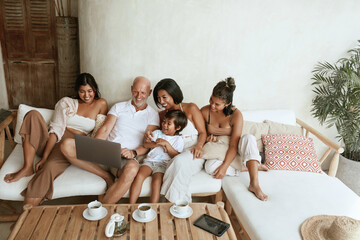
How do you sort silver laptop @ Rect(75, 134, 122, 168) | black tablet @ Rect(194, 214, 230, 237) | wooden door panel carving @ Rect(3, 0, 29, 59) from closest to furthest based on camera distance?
black tablet @ Rect(194, 214, 230, 237) → silver laptop @ Rect(75, 134, 122, 168) → wooden door panel carving @ Rect(3, 0, 29, 59)

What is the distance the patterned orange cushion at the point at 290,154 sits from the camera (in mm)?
2756

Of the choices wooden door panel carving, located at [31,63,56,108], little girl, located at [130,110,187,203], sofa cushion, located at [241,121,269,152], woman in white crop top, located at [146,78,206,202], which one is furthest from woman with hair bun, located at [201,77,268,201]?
wooden door panel carving, located at [31,63,56,108]

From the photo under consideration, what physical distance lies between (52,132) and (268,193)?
1.89m

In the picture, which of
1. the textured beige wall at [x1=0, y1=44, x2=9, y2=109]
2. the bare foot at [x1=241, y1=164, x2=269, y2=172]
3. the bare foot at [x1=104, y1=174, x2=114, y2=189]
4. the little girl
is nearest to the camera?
the bare foot at [x1=104, y1=174, x2=114, y2=189]

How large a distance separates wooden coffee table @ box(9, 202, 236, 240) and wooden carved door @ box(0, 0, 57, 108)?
7.99ft

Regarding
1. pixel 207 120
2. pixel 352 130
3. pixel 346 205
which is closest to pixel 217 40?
pixel 207 120

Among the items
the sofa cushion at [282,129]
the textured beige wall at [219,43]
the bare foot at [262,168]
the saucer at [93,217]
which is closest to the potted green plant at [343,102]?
the textured beige wall at [219,43]

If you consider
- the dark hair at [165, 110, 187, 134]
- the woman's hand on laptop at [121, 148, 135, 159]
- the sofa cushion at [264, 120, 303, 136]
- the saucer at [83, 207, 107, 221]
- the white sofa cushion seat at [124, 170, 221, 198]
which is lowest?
the white sofa cushion seat at [124, 170, 221, 198]

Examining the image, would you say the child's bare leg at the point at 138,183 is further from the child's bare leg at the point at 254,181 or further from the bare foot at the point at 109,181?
the child's bare leg at the point at 254,181

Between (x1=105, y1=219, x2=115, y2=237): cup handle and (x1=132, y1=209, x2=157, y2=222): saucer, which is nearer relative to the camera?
(x1=105, y1=219, x2=115, y2=237): cup handle

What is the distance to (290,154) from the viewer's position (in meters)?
2.79

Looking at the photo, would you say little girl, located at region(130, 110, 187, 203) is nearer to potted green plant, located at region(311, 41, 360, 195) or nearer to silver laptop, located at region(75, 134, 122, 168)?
silver laptop, located at region(75, 134, 122, 168)

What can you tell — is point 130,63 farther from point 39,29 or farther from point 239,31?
point 39,29

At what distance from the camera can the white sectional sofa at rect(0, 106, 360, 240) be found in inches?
81.8
